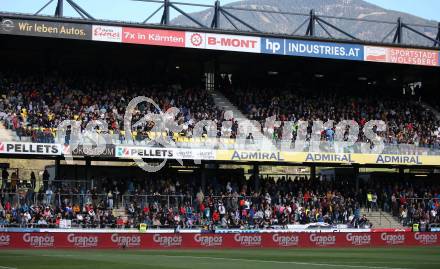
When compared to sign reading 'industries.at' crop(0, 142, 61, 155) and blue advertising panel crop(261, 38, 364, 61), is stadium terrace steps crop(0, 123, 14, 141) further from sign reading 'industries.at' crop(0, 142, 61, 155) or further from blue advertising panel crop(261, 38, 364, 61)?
blue advertising panel crop(261, 38, 364, 61)

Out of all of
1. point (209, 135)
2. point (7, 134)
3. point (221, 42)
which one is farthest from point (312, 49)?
point (7, 134)

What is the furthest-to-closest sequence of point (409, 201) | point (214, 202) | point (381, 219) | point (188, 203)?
point (409, 201), point (381, 219), point (214, 202), point (188, 203)

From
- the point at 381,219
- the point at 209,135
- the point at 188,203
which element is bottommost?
the point at 381,219

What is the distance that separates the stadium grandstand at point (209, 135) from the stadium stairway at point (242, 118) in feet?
0.38

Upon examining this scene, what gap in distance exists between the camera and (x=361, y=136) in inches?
1753

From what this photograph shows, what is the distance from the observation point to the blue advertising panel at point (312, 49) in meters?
43.0

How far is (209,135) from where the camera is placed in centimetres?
4069

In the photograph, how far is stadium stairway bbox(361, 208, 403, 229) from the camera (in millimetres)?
43469

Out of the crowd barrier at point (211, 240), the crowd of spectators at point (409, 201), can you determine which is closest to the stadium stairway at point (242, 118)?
the crowd barrier at point (211, 240)

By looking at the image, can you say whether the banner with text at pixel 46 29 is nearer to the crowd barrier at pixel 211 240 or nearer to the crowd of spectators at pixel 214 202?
the crowd of spectators at pixel 214 202

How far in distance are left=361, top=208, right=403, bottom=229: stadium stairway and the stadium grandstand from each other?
0.09 metres

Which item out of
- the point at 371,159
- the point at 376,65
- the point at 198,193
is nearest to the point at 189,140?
the point at 198,193

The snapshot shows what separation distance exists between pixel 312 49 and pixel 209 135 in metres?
8.01

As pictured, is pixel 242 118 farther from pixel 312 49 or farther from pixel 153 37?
pixel 153 37
